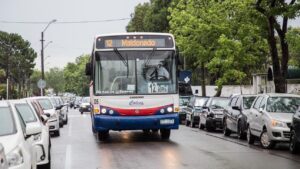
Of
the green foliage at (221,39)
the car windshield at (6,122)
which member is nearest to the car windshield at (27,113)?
the car windshield at (6,122)

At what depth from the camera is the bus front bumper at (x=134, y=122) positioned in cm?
1975

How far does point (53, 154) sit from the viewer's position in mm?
17000

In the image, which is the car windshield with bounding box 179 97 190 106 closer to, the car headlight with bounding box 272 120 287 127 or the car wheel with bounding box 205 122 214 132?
the car wheel with bounding box 205 122 214 132

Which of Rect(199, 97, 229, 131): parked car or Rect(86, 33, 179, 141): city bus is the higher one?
Rect(86, 33, 179, 141): city bus

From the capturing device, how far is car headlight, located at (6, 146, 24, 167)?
8.25m

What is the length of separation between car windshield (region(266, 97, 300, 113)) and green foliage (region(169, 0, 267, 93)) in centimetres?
1436

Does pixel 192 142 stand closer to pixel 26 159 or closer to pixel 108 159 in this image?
pixel 108 159

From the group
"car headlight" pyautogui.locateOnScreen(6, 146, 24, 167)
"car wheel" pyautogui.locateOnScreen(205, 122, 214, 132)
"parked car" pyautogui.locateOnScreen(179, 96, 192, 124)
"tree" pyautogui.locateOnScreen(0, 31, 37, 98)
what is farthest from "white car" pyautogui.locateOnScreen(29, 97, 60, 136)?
"tree" pyautogui.locateOnScreen(0, 31, 37, 98)

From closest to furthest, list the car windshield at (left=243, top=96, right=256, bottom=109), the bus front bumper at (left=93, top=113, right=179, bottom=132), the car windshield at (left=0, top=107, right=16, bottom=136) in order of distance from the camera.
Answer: the car windshield at (left=0, top=107, right=16, bottom=136) < the bus front bumper at (left=93, top=113, right=179, bottom=132) < the car windshield at (left=243, top=96, right=256, bottom=109)

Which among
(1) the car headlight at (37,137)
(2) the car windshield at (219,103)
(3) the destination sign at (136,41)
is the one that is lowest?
(1) the car headlight at (37,137)

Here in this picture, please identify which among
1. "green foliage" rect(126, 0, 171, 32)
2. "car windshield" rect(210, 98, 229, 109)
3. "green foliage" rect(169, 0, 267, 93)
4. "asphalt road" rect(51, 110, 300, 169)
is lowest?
"asphalt road" rect(51, 110, 300, 169)

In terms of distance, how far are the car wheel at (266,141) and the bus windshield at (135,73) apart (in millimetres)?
3206

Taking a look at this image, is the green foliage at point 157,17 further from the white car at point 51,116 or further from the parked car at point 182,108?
the white car at point 51,116

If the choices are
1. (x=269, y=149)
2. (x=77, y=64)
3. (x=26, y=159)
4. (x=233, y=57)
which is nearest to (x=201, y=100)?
(x=233, y=57)
